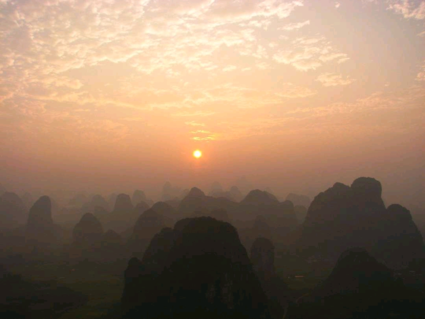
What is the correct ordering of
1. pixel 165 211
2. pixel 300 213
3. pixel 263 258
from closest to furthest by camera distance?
pixel 263 258 → pixel 165 211 → pixel 300 213

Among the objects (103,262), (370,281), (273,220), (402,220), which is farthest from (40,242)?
(402,220)

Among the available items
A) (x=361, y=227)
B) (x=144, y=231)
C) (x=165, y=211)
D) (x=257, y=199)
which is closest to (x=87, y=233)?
(x=144, y=231)

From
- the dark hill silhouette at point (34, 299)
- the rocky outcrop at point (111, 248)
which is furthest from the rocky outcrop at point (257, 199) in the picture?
the dark hill silhouette at point (34, 299)

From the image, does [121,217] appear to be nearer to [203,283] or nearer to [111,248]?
[111,248]

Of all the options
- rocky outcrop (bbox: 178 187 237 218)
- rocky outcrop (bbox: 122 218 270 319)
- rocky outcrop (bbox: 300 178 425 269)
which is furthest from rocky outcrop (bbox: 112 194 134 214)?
rocky outcrop (bbox: 122 218 270 319)

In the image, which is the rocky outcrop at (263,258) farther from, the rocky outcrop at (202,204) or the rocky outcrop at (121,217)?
the rocky outcrop at (121,217)

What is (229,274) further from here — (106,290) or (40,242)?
(40,242)

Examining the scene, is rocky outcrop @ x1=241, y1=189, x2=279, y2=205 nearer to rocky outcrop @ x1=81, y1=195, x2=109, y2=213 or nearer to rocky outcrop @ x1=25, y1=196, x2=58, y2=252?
rocky outcrop @ x1=25, y1=196, x2=58, y2=252
